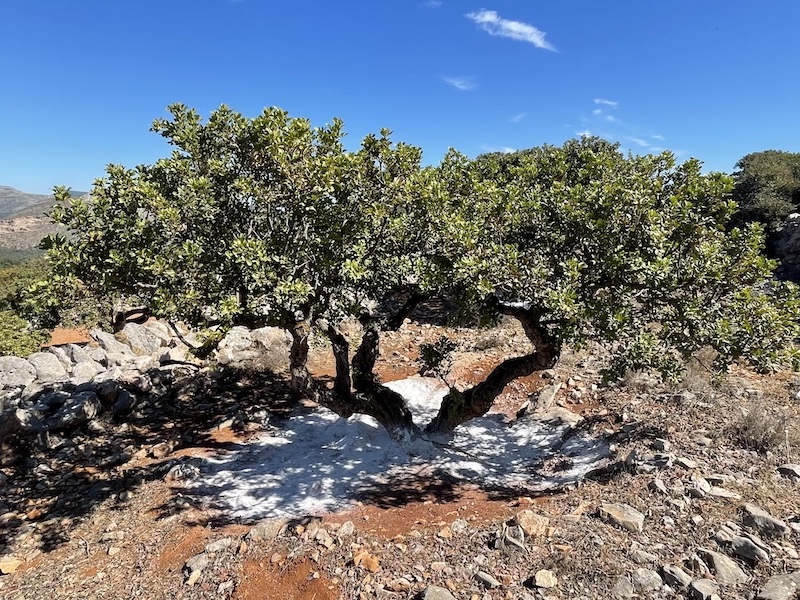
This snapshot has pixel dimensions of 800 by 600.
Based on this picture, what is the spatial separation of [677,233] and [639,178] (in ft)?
3.89

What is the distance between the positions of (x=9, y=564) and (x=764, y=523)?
1200 centimetres

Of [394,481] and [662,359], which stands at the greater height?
[662,359]

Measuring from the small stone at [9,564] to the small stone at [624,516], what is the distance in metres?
9.92

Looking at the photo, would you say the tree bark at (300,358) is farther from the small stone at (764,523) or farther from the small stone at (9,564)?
the small stone at (764,523)

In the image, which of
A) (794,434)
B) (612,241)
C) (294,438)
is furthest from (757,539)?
(294,438)

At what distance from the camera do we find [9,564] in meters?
8.17

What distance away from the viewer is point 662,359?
772cm

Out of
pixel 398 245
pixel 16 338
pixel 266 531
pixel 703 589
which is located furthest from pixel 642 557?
pixel 16 338

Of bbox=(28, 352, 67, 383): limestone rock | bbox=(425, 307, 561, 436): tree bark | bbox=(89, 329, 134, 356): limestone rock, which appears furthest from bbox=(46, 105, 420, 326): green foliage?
bbox=(89, 329, 134, 356): limestone rock

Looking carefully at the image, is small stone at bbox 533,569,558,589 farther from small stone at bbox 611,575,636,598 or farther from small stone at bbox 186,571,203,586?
small stone at bbox 186,571,203,586

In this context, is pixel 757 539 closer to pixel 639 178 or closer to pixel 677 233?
pixel 677 233

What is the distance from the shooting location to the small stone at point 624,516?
6.82 meters

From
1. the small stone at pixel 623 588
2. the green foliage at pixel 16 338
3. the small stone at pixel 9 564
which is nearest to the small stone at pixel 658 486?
the small stone at pixel 623 588

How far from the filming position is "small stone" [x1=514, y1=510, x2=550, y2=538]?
696 cm
